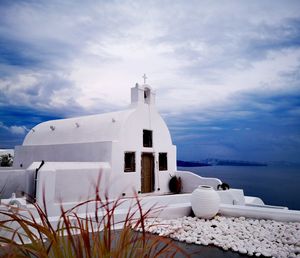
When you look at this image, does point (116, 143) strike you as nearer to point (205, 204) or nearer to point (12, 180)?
point (12, 180)

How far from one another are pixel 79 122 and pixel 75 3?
7984 mm

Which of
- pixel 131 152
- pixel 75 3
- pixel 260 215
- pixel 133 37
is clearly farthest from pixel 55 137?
pixel 260 215

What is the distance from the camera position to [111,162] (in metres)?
10.9

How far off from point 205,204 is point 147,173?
18.6 feet

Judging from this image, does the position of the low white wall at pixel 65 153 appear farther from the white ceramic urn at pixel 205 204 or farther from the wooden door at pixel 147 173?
the white ceramic urn at pixel 205 204

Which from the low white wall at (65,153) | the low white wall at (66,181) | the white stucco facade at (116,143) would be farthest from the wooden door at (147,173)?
the low white wall at (66,181)

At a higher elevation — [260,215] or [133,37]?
[133,37]

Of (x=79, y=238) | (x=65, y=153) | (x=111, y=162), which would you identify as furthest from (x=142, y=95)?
(x=79, y=238)

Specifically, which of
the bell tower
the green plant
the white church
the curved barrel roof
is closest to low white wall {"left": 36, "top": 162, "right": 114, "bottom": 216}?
the white church

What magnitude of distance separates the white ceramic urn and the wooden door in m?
5.20

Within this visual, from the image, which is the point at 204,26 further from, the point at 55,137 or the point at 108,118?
the point at 55,137

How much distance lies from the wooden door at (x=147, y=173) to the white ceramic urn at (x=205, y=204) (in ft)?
17.1

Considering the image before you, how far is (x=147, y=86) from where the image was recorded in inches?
526

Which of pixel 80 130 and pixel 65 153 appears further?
pixel 80 130
